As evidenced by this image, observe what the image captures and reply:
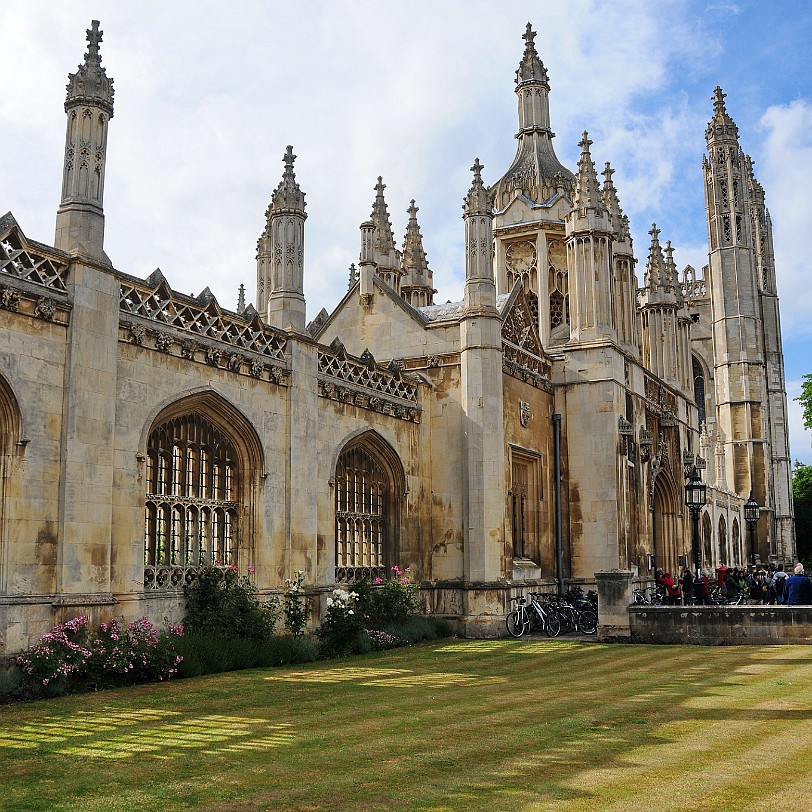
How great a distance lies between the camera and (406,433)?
21.3 metres

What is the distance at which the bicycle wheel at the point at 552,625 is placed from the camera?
2094cm

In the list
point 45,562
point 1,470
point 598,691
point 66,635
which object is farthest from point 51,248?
point 598,691

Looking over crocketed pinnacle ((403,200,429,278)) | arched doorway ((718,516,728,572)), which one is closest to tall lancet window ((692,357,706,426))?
arched doorway ((718,516,728,572))

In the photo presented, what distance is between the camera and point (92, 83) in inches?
539

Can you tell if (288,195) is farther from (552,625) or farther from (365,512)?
(552,625)

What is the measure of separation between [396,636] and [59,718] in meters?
9.67

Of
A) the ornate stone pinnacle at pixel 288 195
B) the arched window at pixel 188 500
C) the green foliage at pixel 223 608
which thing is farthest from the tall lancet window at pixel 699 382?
the green foliage at pixel 223 608

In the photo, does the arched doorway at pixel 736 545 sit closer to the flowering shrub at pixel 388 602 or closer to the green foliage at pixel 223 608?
the flowering shrub at pixel 388 602

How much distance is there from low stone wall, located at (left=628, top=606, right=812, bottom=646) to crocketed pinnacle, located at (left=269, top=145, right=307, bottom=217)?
412 inches

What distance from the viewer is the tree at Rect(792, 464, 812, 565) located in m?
69.8

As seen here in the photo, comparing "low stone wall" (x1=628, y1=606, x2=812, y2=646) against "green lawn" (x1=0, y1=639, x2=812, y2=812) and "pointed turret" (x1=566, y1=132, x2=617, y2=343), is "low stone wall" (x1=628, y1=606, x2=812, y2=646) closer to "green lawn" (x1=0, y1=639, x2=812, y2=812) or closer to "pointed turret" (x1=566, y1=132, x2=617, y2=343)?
"green lawn" (x1=0, y1=639, x2=812, y2=812)

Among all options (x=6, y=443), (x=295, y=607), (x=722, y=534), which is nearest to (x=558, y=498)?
(x=295, y=607)

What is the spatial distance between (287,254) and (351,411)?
3536 millimetres

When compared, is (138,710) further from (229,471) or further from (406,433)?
(406,433)
